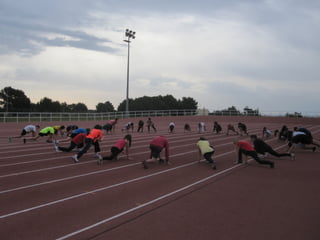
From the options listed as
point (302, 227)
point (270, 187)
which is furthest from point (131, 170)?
point (302, 227)

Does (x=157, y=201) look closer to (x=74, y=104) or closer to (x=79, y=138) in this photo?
(x=79, y=138)

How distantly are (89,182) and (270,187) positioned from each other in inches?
168

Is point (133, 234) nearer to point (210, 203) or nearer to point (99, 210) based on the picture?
point (99, 210)

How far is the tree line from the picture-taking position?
6762 cm

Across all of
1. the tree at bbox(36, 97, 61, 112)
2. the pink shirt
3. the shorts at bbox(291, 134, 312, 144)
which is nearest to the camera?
the pink shirt

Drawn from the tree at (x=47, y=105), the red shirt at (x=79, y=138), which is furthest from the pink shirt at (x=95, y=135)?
the tree at (x=47, y=105)

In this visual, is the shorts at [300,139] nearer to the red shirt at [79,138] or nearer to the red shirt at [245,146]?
the red shirt at [245,146]

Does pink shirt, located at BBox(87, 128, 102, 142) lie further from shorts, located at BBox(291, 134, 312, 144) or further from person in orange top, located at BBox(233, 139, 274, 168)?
shorts, located at BBox(291, 134, 312, 144)

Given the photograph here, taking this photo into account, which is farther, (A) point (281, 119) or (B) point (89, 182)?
(A) point (281, 119)

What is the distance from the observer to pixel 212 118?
43500 millimetres

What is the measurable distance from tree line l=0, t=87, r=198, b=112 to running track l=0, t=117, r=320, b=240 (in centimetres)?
3847

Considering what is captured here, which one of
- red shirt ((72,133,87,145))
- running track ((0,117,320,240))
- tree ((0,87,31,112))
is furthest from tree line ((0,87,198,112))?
running track ((0,117,320,240))

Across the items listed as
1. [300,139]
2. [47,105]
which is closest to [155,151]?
[300,139]

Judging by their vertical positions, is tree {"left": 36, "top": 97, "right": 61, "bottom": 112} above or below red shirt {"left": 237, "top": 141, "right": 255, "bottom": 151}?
above
